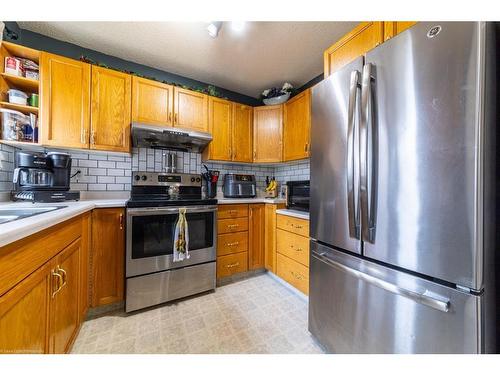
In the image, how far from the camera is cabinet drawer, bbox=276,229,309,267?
177 cm

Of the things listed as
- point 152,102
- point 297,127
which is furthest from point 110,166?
point 297,127

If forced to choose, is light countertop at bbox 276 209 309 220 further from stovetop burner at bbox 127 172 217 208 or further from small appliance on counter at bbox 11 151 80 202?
small appliance on counter at bbox 11 151 80 202

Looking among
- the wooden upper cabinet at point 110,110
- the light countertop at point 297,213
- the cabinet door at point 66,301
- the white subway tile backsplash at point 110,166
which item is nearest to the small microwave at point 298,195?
the light countertop at point 297,213

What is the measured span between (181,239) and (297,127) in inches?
69.3

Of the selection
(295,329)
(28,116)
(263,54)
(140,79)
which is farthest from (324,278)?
(28,116)

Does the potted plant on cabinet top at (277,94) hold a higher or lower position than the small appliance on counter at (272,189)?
higher

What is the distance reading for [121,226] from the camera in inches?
62.9

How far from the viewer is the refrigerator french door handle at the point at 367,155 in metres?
0.91

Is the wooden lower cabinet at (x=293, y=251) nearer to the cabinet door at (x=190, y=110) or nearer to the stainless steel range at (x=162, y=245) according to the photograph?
the stainless steel range at (x=162, y=245)

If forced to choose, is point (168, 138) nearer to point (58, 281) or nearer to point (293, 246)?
point (58, 281)

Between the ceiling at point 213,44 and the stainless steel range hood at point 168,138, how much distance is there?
76 centimetres

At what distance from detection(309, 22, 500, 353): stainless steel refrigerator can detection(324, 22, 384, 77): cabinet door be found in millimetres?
273

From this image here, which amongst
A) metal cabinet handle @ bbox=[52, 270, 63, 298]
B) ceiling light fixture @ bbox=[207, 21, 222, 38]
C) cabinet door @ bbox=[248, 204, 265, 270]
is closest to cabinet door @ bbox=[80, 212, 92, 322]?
metal cabinet handle @ bbox=[52, 270, 63, 298]
